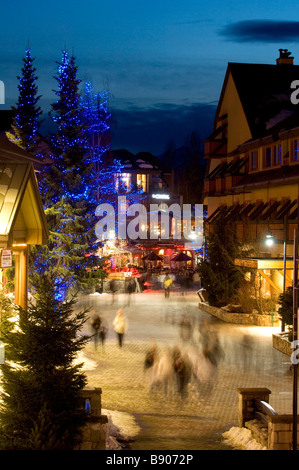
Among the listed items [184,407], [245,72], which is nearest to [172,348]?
[184,407]

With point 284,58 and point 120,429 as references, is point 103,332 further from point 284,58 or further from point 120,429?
point 284,58

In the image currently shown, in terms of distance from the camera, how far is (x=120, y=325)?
1030 inches

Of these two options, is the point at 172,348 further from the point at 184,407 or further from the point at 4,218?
the point at 4,218

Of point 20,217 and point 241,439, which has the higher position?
point 20,217

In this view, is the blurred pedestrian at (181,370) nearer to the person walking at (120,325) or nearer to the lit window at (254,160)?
the person walking at (120,325)

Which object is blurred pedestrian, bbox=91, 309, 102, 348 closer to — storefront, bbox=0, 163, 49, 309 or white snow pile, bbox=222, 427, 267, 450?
storefront, bbox=0, 163, 49, 309

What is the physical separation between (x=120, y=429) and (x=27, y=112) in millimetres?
18545

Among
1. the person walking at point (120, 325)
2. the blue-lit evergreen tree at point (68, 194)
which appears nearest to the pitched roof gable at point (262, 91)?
the blue-lit evergreen tree at point (68, 194)

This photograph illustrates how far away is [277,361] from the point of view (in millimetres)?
18891

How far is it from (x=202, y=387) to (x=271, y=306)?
38.1 feet

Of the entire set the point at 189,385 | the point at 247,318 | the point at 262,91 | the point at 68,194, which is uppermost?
the point at 262,91

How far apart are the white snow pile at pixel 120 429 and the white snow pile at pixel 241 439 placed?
176 cm

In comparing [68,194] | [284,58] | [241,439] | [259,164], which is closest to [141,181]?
[284,58]

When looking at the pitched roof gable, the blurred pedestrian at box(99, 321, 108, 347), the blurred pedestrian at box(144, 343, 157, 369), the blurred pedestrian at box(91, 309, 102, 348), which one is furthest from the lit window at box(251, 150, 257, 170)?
the blurred pedestrian at box(144, 343, 157, 369)
